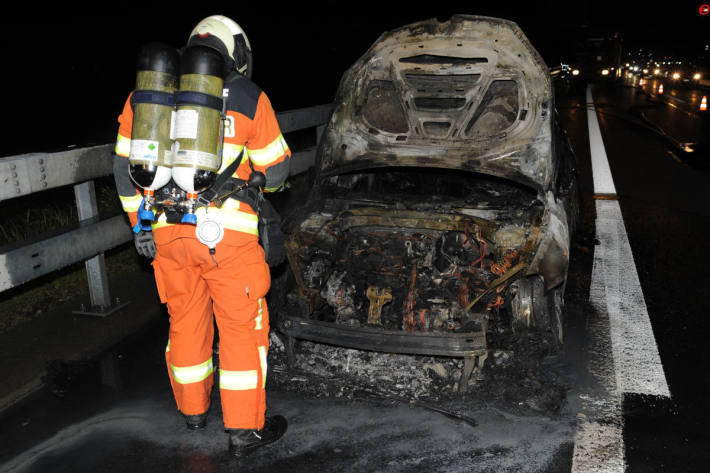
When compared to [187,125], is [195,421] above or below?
below

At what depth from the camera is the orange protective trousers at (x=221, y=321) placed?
3.37m

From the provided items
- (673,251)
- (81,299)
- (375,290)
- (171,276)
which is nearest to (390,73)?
(375,290)

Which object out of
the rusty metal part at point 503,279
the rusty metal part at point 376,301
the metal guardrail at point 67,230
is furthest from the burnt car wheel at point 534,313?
the metal guardrail at point 67,230

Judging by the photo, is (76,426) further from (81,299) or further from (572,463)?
(572,463)

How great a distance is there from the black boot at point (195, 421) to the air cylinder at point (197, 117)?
1276 mm

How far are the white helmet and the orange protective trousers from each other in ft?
3.12

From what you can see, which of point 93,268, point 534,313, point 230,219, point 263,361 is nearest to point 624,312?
point 534,313

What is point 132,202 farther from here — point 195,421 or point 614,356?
point 614,356

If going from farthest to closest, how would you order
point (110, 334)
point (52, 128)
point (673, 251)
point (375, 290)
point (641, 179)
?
1. point (52, 128)
2. point (641, 179)
3. point (673, 251)
4. point (110, 334)
5. point (375, 290)

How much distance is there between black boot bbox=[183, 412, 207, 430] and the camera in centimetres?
357

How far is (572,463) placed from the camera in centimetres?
318

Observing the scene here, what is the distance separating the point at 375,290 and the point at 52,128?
13.0 meters

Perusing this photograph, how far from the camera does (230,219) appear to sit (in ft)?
11.0

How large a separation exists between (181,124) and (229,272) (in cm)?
78
